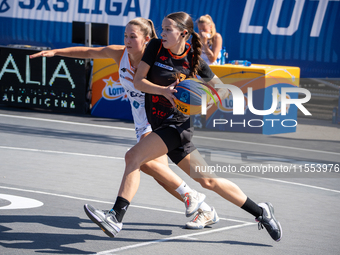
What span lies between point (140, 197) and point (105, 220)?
2.06 meters

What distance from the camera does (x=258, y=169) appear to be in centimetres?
876

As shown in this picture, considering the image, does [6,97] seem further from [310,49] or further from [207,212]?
[207,212]

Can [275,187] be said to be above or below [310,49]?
below

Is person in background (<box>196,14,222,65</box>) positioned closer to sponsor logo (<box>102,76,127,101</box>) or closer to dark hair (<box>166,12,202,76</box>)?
sponsor logo (<box>102,76,127,101</box>)

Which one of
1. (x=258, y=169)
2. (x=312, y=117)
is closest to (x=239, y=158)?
(x=258, y=169)

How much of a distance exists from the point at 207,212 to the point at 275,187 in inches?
91.2

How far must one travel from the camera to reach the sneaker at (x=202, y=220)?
5.43m

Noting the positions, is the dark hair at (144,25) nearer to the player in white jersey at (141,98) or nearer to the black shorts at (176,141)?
the player in white jersey at (141,98)

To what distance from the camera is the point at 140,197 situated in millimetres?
6617

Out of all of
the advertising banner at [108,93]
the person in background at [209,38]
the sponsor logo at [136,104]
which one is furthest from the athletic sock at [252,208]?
the advertising banner at [108,93]

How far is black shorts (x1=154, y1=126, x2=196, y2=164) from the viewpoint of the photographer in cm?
482

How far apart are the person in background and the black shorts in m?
6.09

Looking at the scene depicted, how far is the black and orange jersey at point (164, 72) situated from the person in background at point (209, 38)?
599 cm

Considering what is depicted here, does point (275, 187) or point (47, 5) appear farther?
point (47, 5)
